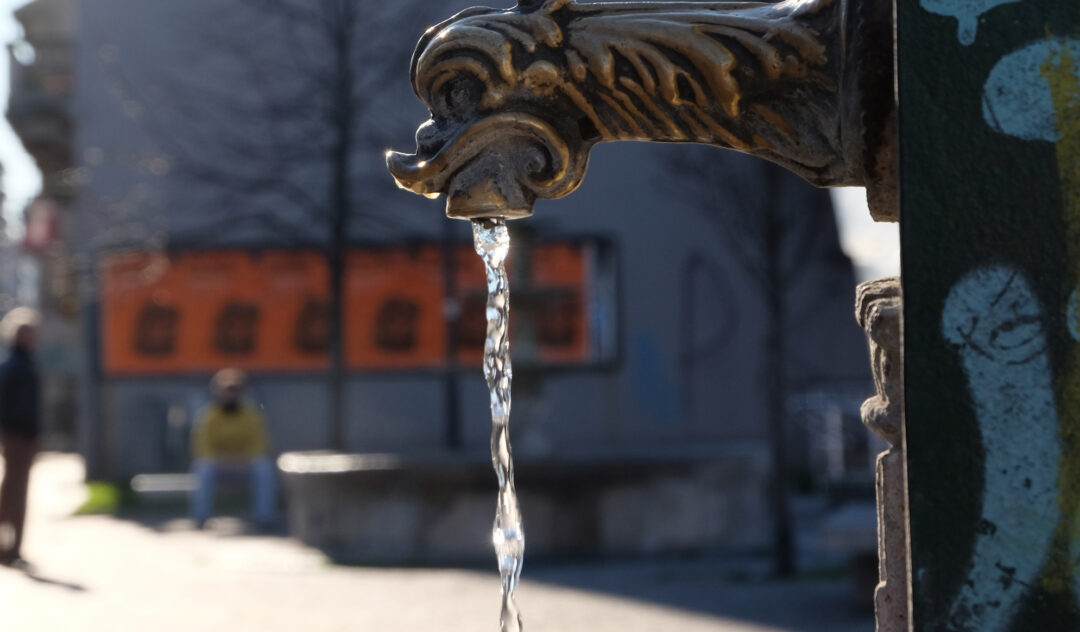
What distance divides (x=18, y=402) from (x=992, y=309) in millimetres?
9121

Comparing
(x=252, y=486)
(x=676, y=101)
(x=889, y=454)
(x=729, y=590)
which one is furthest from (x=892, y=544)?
(x=252, y=486)

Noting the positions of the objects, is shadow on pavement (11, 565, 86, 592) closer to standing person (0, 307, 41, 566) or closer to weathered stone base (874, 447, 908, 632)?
standing person (0, 307, 41, 566)

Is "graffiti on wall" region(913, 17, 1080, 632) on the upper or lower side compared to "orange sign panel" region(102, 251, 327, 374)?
lower

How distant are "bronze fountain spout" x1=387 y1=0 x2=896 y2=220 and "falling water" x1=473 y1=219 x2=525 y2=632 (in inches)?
8.0

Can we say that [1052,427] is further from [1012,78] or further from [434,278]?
[434,278]

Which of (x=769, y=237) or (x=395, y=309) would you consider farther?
(x=395, y=309)

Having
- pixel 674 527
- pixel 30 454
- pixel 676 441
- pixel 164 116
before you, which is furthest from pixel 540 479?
pixel 164 116

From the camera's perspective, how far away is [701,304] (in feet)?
58.0

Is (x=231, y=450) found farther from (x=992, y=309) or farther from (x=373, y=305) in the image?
(x=992, y=309)

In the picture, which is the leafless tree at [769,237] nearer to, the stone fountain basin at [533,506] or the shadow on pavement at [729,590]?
the shadow on pavement at [729,590]

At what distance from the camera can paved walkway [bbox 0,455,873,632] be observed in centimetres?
714

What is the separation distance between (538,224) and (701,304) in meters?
6.59

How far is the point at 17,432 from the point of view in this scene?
956 cm

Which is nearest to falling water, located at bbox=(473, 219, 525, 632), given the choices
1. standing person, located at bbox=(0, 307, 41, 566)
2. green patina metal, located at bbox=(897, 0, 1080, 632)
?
green patina metal, located at bbox=(897, 0, 1080, 632)
